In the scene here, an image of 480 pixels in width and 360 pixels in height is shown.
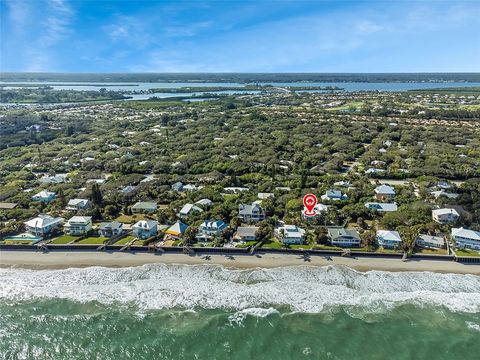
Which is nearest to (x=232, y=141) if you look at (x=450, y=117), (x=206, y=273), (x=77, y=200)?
(x=77, y=200)

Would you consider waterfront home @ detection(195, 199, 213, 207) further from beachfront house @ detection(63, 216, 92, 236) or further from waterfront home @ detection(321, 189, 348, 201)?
waterfront home @ detection(321, 189, 348, 201)

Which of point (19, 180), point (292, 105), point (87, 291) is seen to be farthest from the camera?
point (292, 105)

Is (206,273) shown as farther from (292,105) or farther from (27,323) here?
(292,105)

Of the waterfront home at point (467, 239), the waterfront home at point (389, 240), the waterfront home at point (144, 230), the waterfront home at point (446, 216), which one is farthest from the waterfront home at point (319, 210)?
the waterfront home at point (144, 230)

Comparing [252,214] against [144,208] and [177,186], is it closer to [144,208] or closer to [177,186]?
[144,208]

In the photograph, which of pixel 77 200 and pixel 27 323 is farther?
pixel 77 200

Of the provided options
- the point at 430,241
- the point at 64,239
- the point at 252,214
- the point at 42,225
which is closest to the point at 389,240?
the point at 430,241
